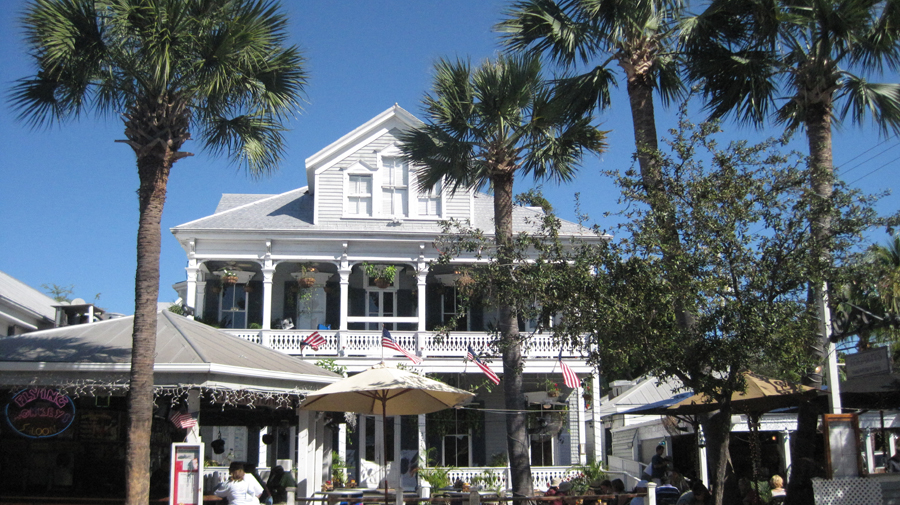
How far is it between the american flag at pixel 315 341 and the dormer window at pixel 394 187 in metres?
4.45

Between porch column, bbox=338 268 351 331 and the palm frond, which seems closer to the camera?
the palm frond

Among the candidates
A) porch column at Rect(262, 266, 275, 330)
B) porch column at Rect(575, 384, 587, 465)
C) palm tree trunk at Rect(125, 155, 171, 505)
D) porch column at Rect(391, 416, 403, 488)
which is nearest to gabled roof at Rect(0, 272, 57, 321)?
porch column at Rect(262, 266, 275, 330)

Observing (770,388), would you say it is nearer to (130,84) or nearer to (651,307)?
(651,307)

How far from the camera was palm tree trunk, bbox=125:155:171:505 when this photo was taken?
33.7 feet

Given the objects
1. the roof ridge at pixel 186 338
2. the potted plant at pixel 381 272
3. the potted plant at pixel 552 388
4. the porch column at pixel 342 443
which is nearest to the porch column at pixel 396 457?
the porch column at pixel 342 443

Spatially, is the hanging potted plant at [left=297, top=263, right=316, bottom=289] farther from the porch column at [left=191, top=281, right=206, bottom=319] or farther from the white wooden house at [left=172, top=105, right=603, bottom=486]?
the porch column at [left=191, top=281, right=206, bottom=319]

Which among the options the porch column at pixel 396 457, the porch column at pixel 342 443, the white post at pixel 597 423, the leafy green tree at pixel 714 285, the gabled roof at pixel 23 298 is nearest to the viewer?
the leafy green tree at pixel 714 285

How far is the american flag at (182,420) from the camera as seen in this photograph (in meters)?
11.7

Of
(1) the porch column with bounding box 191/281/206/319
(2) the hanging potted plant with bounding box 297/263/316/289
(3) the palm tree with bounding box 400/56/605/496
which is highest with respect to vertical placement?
(3) the palm tree with bounding box 400/56/605/496

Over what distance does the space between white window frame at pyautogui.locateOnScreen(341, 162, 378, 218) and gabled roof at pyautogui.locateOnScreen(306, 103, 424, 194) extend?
0.48 meters

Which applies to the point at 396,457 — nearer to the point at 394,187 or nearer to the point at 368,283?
the point at 368,283

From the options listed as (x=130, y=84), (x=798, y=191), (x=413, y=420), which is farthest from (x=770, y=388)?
(x=413, y=420)

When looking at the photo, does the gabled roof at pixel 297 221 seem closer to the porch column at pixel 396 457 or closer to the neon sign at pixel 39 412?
the porch column at pixel 396 457

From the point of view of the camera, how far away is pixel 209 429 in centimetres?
2661
